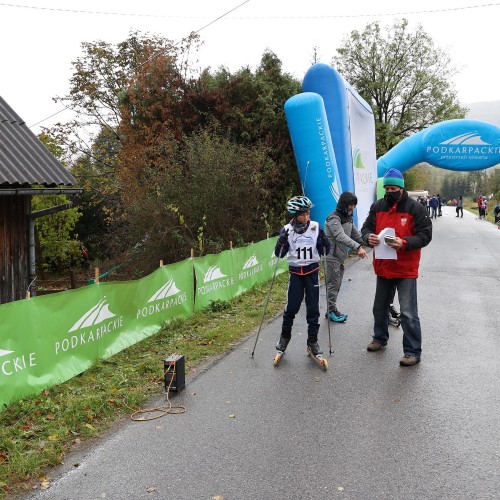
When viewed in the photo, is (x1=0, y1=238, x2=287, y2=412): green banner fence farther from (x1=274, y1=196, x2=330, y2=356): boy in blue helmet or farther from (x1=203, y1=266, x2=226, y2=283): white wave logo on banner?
(x1=274, y1=196, x2=330, y2=356): boy in blue helmet

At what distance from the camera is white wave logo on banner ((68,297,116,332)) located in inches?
241

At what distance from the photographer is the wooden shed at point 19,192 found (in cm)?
858

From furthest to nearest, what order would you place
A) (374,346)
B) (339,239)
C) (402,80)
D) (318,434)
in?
(402,80) → (339,239) → (374,346) → (318,434)

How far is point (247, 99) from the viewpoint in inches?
750

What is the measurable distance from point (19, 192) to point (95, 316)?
10.2 feet

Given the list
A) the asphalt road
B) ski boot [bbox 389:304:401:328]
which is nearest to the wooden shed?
the asphalt road

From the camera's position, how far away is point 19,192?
837 centimetres

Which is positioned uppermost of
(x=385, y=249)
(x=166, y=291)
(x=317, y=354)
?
(x=385, y=249)

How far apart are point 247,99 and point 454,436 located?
1624cm

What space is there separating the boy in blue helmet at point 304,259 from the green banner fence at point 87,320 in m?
2.12

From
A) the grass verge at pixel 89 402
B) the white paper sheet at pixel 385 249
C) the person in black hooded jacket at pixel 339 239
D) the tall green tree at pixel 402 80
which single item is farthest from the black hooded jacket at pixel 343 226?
the tall green tree at pixel 402 80

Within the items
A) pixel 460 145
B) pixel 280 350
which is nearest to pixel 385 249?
pixel 280 350

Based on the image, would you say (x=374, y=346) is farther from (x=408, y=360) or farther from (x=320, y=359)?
(x=320, y=359)

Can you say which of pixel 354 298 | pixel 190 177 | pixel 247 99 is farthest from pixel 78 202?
pixel 354 298
